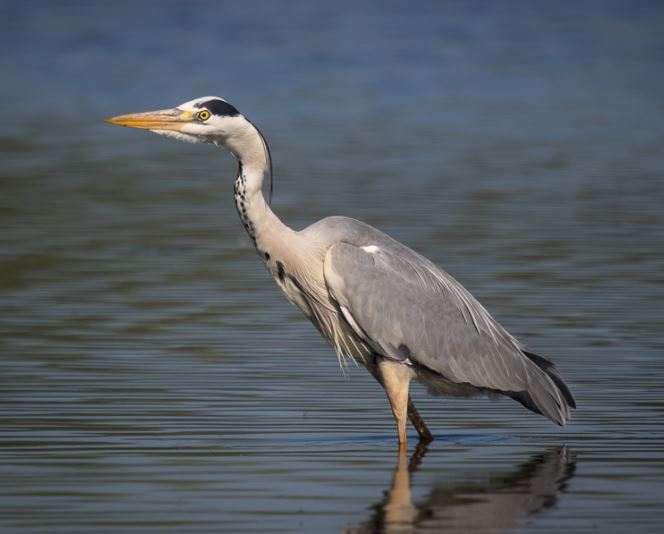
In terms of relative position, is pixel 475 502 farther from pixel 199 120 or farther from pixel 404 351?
pixel 199 120

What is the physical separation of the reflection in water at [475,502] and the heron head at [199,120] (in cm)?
215

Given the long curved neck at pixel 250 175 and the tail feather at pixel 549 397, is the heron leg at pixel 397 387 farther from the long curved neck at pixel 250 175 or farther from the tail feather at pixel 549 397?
the long curved neck at pixel 250 175

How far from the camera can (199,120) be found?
9.39 meters

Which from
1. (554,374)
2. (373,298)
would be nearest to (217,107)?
(373,298)

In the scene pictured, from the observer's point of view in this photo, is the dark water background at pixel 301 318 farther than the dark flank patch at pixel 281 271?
No

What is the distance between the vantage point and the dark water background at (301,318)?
7973 mm

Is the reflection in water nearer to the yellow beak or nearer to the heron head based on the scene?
the heron head

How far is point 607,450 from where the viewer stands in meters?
8.96

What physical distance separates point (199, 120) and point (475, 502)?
2.88 metres

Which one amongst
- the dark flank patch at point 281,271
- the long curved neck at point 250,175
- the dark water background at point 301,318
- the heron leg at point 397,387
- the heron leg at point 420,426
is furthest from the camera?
the dark flank patch at point 281,271

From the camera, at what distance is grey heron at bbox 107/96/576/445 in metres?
9.33

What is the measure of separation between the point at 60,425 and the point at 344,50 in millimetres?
35213


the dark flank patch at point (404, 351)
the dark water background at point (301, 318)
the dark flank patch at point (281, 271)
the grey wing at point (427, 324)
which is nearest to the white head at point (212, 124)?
the dark flank patch at point (281, 271)

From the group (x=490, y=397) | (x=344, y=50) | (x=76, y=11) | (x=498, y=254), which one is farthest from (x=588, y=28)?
(x=490, y=397)
